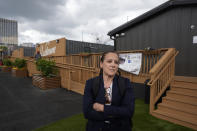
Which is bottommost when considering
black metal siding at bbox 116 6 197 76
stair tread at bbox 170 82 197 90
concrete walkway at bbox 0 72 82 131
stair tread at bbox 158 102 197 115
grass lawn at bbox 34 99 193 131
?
grass lawn at bbox 34 99 193 131

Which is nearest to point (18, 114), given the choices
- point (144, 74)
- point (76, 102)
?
point (76, 102)

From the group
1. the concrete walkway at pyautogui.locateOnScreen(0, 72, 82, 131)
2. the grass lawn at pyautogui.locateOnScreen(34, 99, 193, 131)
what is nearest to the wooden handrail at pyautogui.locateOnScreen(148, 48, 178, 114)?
the grass lawn at pyautogui.locateOnScreen(34, 99, 193, 131)

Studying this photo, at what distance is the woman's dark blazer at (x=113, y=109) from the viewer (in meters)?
1.38

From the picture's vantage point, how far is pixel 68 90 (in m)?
6.77

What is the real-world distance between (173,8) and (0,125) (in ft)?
25.8

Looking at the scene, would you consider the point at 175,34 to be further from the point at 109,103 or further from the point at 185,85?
the point at 109,103

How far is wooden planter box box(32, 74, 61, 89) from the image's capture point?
22.2ft

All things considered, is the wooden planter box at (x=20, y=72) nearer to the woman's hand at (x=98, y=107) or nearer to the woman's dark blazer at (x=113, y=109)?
the woman's dark blazer at (x=113, y=109)

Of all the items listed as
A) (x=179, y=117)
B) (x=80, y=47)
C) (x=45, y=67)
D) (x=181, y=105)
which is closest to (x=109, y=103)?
(x=179, y=117)

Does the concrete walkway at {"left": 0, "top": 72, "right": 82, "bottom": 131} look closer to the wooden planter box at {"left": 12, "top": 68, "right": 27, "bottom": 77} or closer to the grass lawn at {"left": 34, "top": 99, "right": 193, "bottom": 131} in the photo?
the grass lawn at {"left": 34, "top": 99, "right": 193, "bottom": 131}

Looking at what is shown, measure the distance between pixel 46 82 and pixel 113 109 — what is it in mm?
6186

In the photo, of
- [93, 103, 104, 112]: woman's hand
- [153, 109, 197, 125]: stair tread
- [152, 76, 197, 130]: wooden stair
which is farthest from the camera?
[152, 76, 197, 130]: wooden stair

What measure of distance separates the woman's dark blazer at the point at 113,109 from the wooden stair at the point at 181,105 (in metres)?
2.77

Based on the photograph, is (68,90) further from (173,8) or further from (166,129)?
(173,8)
